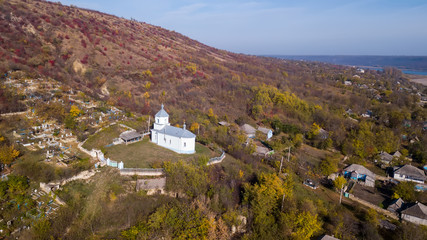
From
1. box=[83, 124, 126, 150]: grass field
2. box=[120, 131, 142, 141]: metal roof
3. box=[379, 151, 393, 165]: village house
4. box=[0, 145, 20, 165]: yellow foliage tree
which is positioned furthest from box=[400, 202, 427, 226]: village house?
→ box=[0, 145, 20, 165]: yellow foliage tree

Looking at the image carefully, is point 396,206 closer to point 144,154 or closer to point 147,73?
point 144,154

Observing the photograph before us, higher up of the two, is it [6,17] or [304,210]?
[6,17]

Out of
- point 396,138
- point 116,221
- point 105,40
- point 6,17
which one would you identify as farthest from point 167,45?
point 116,221

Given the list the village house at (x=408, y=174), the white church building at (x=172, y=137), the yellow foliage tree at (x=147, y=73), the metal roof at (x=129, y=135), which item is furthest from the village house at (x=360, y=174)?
the yellow foliage tree at (x=147, y=73)

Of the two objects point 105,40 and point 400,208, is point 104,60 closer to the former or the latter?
point 105,40

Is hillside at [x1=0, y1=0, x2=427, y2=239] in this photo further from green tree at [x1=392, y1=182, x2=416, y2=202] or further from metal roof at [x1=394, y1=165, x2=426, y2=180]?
metal roof at [x1=394, y1=165, x2=426, y2=180]

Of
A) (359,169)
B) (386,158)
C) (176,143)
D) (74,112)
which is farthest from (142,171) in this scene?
(386,158)
